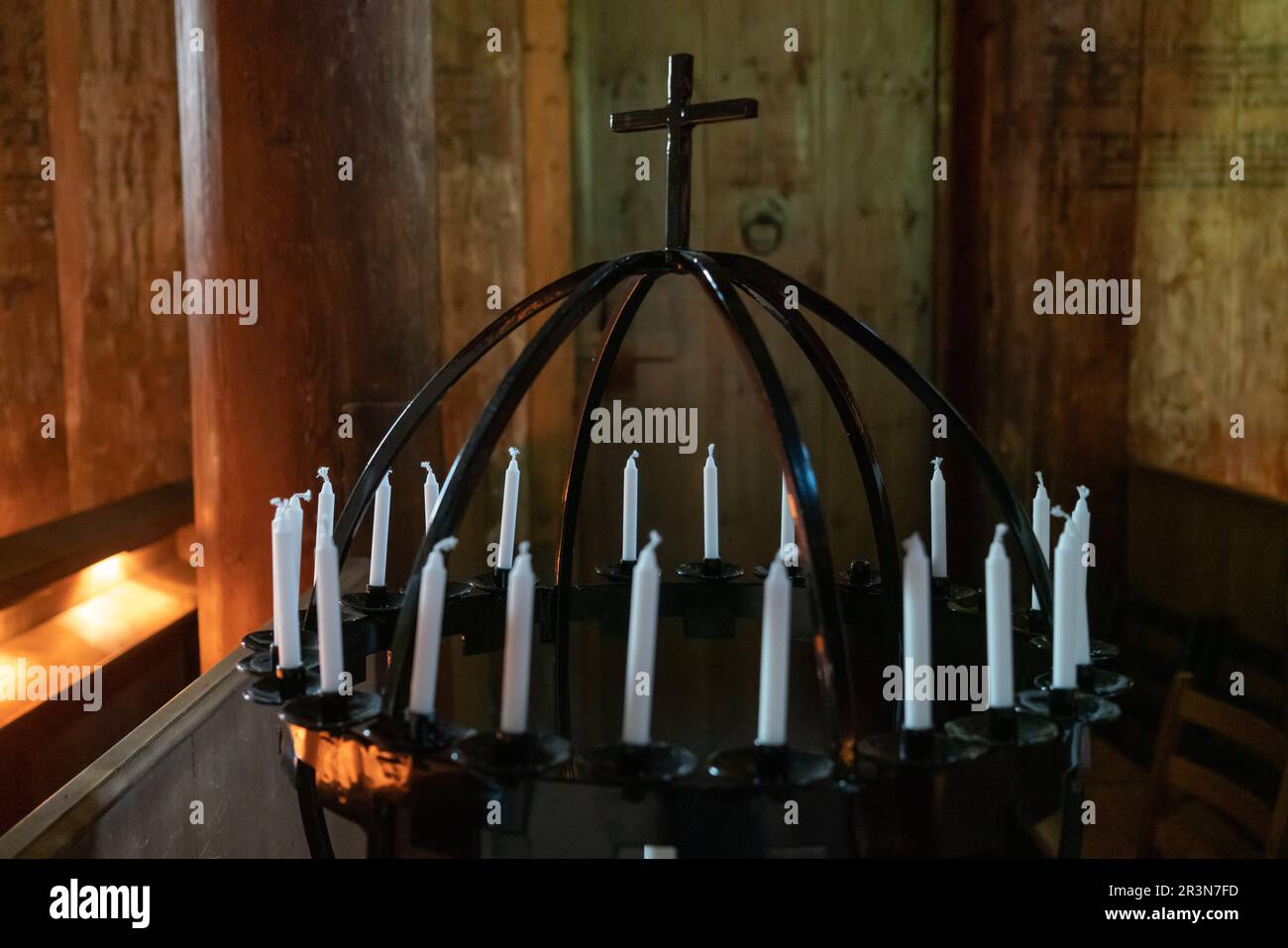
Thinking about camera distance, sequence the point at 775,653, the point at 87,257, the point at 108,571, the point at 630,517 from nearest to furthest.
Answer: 1. the point at 775,653
2. the point at 630,517
3. the point at 108,571
4. the point at 87,257

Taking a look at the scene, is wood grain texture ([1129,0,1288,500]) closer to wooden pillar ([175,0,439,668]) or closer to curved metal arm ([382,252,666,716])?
wooden pillar ([175,0,439,668])

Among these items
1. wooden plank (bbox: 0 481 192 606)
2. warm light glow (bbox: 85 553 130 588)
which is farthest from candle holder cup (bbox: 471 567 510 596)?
warm light glow (bbox: 85 553 130 588)

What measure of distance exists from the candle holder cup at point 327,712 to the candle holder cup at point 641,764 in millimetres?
243

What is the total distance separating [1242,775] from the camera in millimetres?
3039

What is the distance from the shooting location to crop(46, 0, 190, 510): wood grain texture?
14.2ft

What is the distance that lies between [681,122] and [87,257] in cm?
360

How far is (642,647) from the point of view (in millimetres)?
1028

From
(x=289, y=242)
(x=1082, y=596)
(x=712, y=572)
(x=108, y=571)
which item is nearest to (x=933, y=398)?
(x=1082, y=596)

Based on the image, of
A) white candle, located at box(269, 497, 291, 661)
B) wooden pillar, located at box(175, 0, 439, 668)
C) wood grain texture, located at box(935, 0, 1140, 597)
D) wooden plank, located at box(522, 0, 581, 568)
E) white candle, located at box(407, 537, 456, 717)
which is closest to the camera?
white candle, located at box(407, 537, 456, 717)

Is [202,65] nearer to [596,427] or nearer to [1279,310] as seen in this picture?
[596,427]

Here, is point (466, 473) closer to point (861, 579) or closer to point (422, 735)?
point (422, 735)

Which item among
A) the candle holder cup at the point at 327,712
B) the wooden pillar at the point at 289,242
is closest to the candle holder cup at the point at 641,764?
the candle holder cup at the point at 327,712

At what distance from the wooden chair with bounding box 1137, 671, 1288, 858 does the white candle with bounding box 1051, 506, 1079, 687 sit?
1046mm
